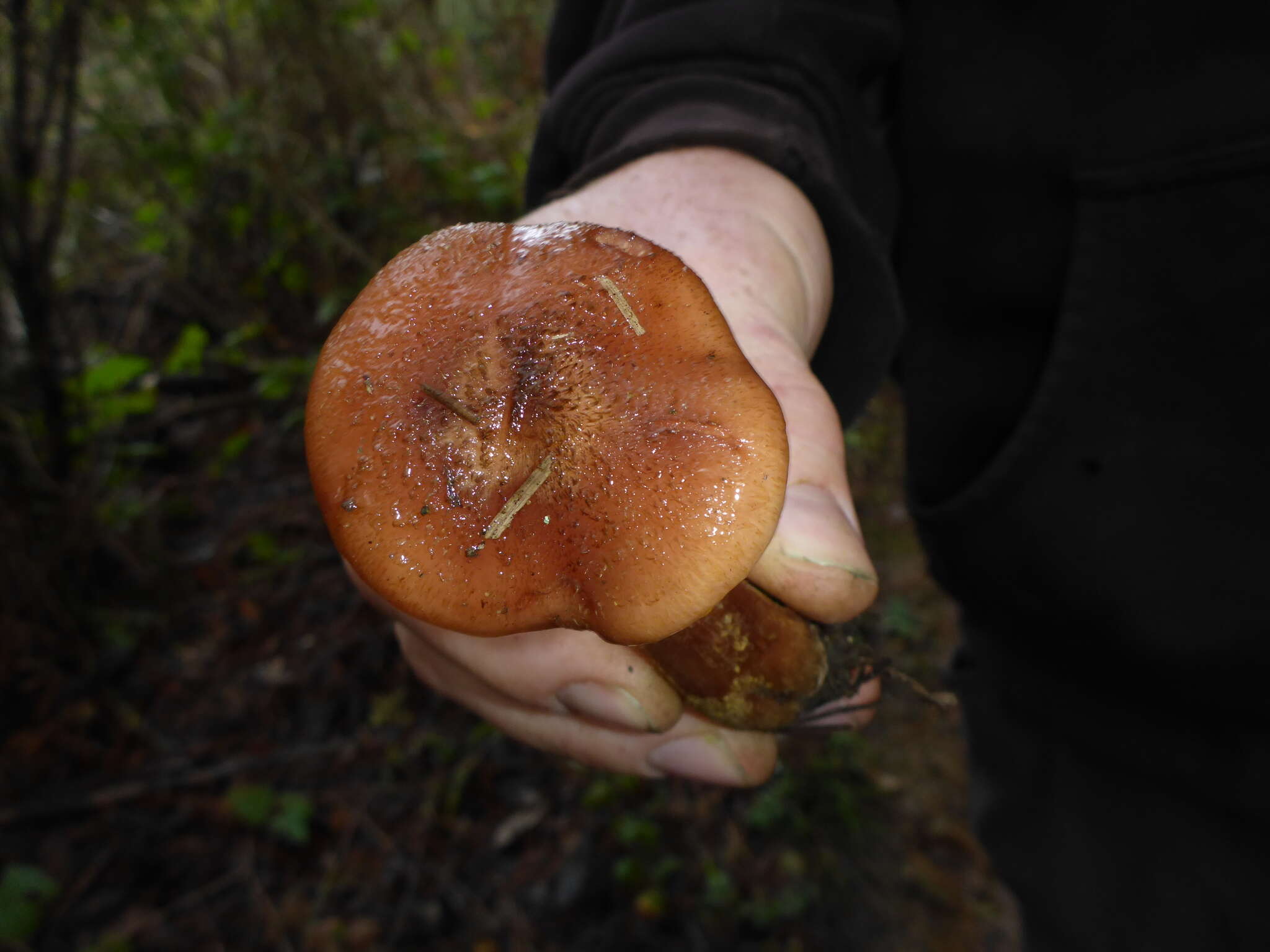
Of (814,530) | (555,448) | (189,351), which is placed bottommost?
(189,351)

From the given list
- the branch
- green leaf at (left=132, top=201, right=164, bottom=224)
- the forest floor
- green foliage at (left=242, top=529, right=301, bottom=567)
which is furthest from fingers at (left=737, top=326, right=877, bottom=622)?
green leaf at (left=132, top=201, right=164, bottom=224)

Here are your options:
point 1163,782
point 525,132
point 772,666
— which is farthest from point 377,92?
point 1163,782

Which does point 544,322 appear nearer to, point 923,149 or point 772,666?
point 772,666

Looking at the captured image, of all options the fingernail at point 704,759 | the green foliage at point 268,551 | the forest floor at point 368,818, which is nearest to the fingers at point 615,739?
the fingernail at point 704,759

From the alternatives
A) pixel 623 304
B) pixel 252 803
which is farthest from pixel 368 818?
pixel 623 304

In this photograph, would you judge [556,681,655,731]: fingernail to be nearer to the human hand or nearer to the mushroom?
the human hand

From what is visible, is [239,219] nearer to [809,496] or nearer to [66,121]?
[66,121]
